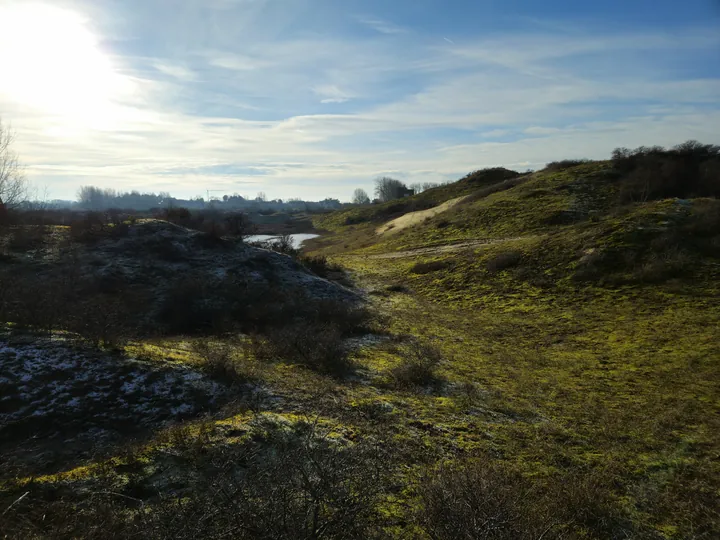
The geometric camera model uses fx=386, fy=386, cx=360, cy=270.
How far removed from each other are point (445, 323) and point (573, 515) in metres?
11.9

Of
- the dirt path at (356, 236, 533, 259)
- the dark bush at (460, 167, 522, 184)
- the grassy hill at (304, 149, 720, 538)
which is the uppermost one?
the dark bush at (460, 167, 522, 184)

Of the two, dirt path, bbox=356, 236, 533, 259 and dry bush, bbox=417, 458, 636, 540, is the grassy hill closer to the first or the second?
dry bush, bbox=417, 458, 636, 540

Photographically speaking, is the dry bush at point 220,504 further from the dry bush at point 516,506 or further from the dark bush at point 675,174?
the dark bush at point 675,174

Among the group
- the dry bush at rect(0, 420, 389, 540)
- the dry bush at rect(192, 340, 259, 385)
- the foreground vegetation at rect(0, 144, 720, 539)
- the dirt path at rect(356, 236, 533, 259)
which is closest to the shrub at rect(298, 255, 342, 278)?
the foreground vegetation at rect(0, 144, 720, 539)

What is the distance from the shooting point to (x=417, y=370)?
10.1m

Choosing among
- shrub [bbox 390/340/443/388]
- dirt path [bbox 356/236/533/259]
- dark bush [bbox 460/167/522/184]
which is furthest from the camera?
dark bush [bbox 460/167/522/184]

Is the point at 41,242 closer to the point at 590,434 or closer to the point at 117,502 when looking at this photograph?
the point at 117,502

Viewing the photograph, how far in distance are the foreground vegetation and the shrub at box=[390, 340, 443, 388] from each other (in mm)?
56

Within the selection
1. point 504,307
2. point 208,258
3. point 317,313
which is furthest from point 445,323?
point 208,258

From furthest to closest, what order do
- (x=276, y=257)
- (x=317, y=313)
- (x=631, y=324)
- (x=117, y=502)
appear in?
(x=276, y=257)
(x=317, y=313)
(x=631, y=324)
(x=117, y=502)

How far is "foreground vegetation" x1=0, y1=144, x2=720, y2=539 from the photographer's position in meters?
4.25

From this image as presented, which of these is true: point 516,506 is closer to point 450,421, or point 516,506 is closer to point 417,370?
point 450,421

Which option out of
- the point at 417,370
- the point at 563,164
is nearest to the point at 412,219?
the point at 563,164

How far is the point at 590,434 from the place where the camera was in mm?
7434
